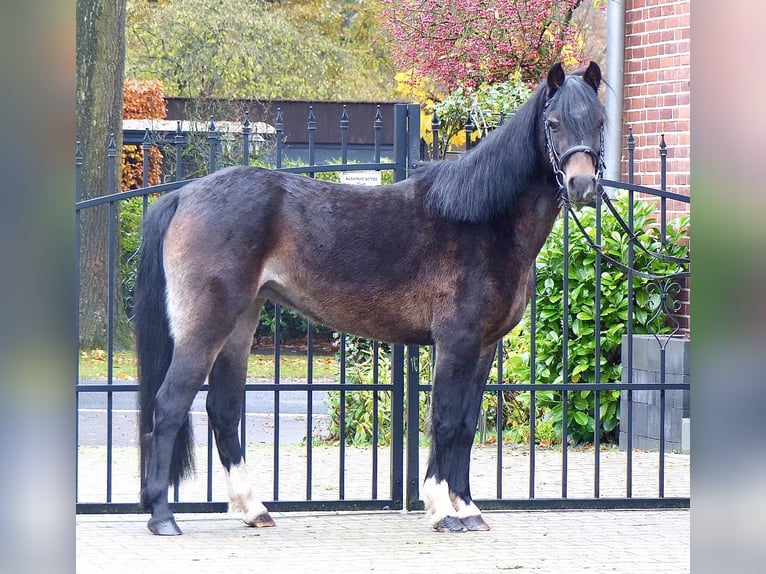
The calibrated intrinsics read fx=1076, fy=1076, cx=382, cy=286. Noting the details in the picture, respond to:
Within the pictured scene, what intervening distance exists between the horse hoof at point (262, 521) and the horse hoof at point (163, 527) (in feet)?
1.48

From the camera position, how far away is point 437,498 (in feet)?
18.9

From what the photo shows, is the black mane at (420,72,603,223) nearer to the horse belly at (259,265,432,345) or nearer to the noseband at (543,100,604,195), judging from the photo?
the noseband at (543,100,604,195)

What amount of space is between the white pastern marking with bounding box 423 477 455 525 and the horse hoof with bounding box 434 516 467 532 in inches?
0.6

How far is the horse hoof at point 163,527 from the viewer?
5.57 metres

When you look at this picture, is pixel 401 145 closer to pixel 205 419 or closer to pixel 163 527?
pixel 163 527

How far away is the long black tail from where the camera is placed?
560cm

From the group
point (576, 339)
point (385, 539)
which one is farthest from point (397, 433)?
point (576, 339)

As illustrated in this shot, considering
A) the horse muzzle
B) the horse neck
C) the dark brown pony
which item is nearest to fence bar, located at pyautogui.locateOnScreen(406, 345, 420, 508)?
the dark brown pony

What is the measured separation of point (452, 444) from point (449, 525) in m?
0.44

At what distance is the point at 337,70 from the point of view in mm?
28078

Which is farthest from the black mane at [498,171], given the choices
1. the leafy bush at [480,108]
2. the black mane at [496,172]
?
the leafy bush at [480,108]

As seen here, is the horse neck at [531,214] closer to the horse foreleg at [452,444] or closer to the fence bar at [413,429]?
the horse foreleg at [452,444]
